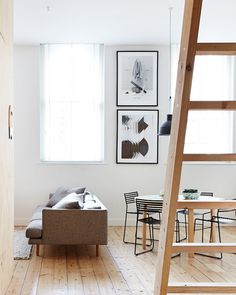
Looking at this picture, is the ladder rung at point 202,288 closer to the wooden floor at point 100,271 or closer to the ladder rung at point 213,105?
the ladder rung at point 213,105

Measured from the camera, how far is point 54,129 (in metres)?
7.31

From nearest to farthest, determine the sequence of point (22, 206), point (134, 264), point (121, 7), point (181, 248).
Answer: point (181, 248)
point (134, 264)
point (121, 7)
point (22, 206)

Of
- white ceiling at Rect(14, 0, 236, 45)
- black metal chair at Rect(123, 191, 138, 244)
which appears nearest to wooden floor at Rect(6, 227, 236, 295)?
black metal chair at Rect(123, 191, 138, 244)

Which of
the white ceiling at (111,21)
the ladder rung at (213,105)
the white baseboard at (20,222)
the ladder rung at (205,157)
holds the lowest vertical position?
the white baseboard at (20,222)

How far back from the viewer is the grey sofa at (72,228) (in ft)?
16.2

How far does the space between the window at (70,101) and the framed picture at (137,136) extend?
16.6 inches

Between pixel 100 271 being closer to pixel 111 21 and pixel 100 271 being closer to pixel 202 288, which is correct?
pixel 202 288

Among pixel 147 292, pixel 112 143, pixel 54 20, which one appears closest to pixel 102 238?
pixel 147 292

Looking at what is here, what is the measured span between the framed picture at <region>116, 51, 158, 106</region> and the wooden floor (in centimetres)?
281

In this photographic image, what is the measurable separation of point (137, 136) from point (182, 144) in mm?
5550

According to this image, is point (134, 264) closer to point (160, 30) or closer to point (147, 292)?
point (147, 292)

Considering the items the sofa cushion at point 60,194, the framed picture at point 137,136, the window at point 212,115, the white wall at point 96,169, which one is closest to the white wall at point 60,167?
the white wall at point 96,169

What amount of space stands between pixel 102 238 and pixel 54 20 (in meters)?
3.17

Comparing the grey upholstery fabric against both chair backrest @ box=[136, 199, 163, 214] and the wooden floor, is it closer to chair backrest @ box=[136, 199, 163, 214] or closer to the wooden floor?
the wooden floor
